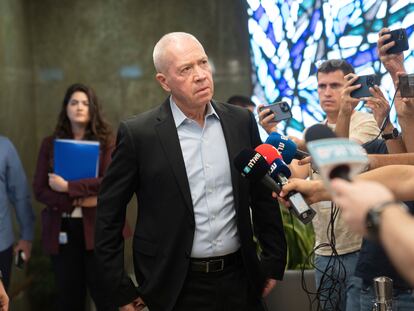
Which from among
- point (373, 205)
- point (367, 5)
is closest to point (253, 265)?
point (373, 205)

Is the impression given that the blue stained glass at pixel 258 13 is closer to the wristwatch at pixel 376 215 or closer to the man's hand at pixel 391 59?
the man's hand at pixel 391 59

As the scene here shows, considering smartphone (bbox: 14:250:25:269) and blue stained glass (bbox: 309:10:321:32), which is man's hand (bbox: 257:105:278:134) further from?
blue stained glass (bbox: 309:10:321:32)

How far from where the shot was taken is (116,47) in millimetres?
5520

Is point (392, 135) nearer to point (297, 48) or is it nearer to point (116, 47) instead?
point (297, 48)

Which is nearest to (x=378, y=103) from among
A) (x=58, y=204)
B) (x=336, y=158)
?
(x=336, y=158)

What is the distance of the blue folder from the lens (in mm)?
3902

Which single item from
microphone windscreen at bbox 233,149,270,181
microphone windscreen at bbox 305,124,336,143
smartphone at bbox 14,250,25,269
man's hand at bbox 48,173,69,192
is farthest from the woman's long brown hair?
microphone windscreen at bbox 305,124,336,143

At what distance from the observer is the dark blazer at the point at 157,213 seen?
233 centimetres

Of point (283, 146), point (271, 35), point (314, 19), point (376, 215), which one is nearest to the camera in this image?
point (376, 215)

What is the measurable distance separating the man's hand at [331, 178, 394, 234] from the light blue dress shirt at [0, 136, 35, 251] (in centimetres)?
287

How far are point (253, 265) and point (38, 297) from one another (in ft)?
10.9

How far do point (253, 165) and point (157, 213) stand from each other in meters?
0.58

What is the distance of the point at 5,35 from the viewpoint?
485 cm

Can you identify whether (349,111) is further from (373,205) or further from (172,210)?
(373,205)
